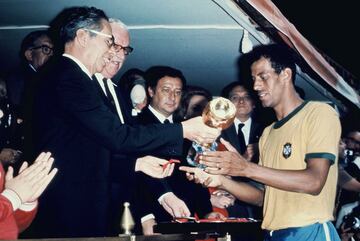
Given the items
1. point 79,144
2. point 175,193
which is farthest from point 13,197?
point 175,193

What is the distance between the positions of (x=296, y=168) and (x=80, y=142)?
1.50 m

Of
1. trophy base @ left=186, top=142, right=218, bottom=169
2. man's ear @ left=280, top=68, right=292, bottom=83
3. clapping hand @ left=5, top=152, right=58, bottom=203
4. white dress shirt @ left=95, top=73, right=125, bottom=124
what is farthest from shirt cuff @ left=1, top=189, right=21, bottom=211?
man's ear @ left=280, top=68, right=292, bottom=83

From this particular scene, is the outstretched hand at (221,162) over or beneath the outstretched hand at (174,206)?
over

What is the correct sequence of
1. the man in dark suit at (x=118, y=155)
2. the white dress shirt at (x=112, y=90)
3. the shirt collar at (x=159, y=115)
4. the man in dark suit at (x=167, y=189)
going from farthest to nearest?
the shirt collar at (x=159, y=115) < the man in dark suit at (x=167, y=189) < the white dress shirt at (x=112, y=90) < the man in dark suit at (x=118, y=155)

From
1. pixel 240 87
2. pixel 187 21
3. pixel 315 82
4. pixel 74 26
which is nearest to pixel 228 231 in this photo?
pixel 74 26

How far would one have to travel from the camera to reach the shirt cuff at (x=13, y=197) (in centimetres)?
295

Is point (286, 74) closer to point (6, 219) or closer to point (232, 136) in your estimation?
point (232, 136)

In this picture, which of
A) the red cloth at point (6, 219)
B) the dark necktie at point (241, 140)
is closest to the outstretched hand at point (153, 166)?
the red cloth at point (6, 219)

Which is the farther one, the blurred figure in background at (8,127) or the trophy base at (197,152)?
the blurred figure in background at (8,127)

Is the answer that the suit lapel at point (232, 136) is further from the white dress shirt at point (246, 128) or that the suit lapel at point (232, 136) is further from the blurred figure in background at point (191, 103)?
the white dress shirt at point (246, 128)

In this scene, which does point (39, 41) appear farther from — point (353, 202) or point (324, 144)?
point (353, 202)

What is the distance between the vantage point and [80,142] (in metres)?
3.56

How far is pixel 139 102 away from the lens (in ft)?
21.1

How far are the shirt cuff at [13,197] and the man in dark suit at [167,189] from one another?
6.27ft
